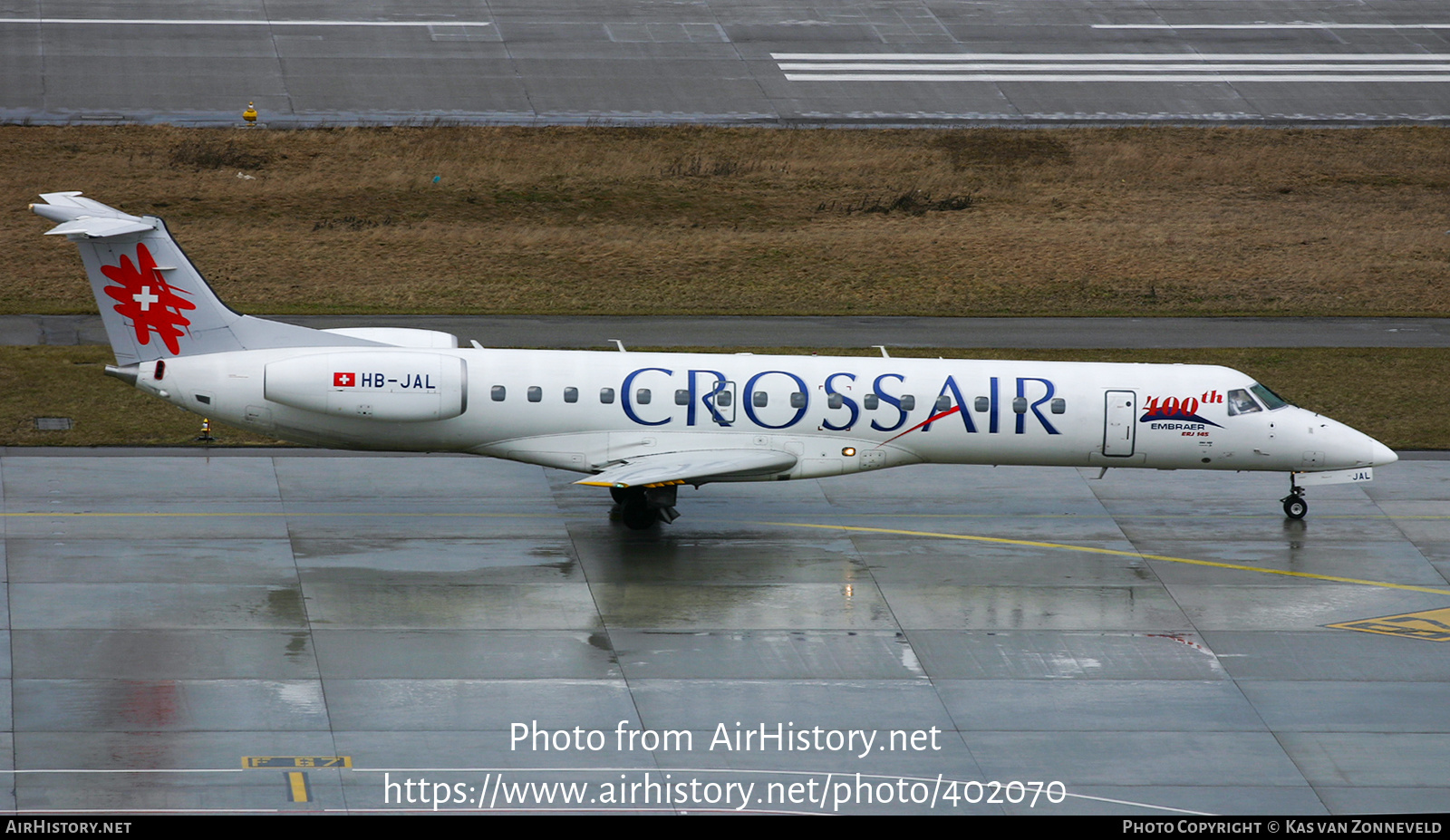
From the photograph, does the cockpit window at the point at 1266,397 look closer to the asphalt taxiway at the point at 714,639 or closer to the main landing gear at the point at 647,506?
the asphalt taxiway at the point at 714,639

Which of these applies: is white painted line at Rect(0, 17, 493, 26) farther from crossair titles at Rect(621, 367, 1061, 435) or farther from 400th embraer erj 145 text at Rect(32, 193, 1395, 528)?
crossair titles at Rect(621, 367, 1061, 435)

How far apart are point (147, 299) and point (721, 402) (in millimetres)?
10213

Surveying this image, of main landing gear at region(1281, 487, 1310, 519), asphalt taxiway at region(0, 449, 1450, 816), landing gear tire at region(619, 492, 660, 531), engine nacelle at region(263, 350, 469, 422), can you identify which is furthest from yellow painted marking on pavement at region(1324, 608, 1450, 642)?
engine nacelle at region(263, 350, 469, 422)

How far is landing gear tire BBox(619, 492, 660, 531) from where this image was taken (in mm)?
29141

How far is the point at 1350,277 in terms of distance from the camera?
49.6 meters

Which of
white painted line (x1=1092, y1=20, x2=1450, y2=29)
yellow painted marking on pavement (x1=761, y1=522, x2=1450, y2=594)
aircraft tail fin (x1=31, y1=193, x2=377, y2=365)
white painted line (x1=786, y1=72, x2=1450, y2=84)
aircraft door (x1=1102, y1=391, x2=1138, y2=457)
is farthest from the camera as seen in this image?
white painted line (x1=1092, y1=20, x2=1450, y2=29)

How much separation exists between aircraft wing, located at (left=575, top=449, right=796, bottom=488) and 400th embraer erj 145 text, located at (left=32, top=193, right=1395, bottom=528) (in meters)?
0.05

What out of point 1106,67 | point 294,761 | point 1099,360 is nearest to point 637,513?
point 294,761

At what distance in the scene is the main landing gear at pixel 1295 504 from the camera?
3102cm

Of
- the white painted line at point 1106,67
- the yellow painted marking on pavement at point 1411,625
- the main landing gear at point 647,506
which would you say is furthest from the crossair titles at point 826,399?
the white painted line at point 1106,67

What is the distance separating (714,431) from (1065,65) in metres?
42.0

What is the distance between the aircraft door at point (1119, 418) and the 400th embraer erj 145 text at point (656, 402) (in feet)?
0.11
